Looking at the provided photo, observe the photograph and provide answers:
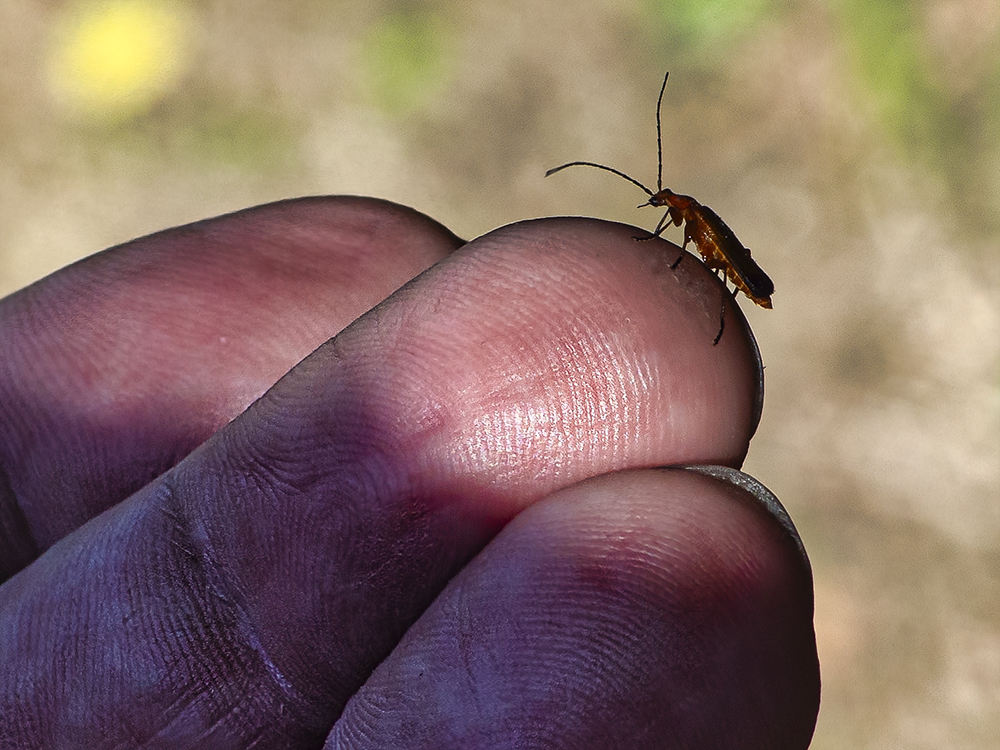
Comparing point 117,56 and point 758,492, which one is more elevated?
point 117,56

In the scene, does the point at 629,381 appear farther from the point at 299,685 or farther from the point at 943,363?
the point at 943,363

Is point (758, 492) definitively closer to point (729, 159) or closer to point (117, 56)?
point (729, 159)

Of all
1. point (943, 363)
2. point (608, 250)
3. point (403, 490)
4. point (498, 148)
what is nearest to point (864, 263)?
point (943, 363)

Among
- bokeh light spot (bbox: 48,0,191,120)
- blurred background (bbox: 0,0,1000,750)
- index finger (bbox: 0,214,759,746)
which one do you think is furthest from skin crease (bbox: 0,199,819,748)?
bokeh light spot (bbox: 48,0,191,120)

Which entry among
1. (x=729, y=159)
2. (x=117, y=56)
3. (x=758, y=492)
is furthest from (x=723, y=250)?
(x=117, y=56)

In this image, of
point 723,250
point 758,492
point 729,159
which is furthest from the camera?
point 729,159

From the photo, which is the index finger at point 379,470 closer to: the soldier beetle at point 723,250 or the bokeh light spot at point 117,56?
the soldier beetle at point 723,250
